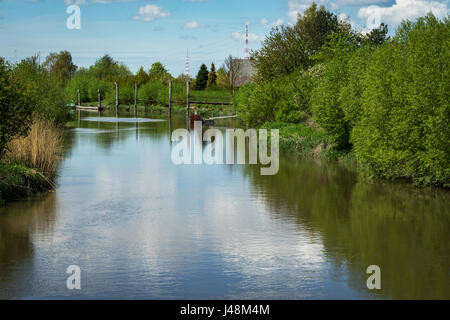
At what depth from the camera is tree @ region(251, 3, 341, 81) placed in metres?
45.4

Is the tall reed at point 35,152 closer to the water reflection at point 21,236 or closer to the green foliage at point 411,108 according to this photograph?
the water reflection at point 21,236

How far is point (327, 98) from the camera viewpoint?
1038 inches

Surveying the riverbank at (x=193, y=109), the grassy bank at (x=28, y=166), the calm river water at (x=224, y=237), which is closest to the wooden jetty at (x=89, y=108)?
the riverbank at (x=193, y=109)

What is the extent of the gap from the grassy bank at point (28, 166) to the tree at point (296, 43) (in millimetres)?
27688

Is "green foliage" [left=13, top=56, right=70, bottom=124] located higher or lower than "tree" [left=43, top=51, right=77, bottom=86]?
lower

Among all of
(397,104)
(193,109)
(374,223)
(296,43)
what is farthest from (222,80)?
(374,223)

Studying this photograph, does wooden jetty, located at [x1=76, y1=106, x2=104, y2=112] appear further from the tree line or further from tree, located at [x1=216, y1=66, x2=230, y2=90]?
the tree line

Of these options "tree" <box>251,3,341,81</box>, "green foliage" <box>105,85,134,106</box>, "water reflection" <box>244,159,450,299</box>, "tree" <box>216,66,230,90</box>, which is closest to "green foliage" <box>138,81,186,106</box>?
"green foliage" <box>105,85,134,106</box>

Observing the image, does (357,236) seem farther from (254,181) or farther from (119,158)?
(119,158)

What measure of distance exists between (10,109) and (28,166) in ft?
6.51

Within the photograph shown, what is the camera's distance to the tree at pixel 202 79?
307 feet

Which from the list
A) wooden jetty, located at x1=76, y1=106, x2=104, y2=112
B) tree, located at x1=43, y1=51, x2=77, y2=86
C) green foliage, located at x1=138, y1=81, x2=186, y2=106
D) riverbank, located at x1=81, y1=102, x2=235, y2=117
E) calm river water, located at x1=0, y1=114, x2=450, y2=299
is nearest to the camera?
calm river water, located at x1=0, y1=114, x2=450, y2=299

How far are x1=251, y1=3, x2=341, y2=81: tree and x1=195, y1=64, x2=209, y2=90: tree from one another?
46.2m

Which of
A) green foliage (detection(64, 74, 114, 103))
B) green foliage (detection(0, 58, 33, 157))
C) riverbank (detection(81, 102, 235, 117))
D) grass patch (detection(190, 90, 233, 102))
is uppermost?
green foliage (detection(64, 74, 114, 103))
